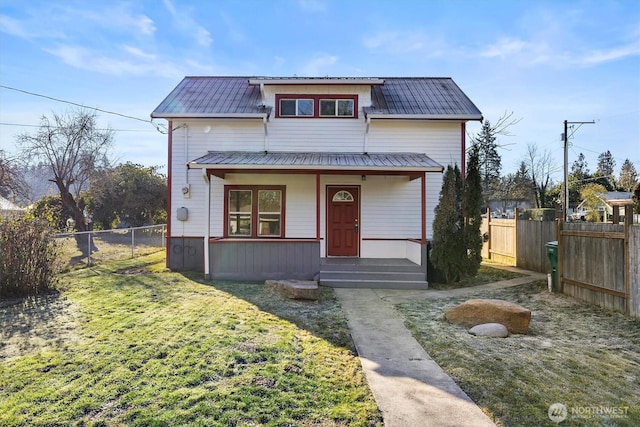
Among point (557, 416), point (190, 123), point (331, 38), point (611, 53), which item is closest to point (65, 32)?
point (190, 123)

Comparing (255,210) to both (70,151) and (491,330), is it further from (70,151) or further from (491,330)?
(70,151)

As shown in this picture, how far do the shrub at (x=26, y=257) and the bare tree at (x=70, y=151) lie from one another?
1465 centimetres

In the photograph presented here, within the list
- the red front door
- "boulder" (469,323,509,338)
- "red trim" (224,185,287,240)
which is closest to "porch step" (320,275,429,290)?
the red front door

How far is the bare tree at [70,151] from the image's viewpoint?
20203mm

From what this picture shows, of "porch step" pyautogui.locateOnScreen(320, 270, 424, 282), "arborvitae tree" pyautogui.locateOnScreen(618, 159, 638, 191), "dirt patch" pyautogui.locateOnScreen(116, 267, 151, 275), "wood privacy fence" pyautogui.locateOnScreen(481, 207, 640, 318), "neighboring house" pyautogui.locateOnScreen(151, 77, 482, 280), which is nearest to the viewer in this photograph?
"wood privacy fence" pyautogui.locateOnScreen(481, 207, 640, 318)

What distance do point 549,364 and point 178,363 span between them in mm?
4306

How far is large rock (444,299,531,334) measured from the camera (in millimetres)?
5441

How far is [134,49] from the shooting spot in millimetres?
12148

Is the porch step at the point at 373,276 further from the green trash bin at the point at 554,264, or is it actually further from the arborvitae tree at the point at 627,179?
the arborvitae tree at the point at 627,179

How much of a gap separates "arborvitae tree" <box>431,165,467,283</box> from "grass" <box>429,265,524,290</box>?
9.4 inches

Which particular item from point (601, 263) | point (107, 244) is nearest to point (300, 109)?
point (107, 244)

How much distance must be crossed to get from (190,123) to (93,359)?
8700mm

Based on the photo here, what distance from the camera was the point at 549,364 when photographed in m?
4.20

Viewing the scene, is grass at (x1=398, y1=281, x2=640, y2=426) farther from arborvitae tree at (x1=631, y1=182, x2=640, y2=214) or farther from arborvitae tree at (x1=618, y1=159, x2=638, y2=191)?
arborvitae tree at (x1=618, y1=159, x2=638, y2=191)
